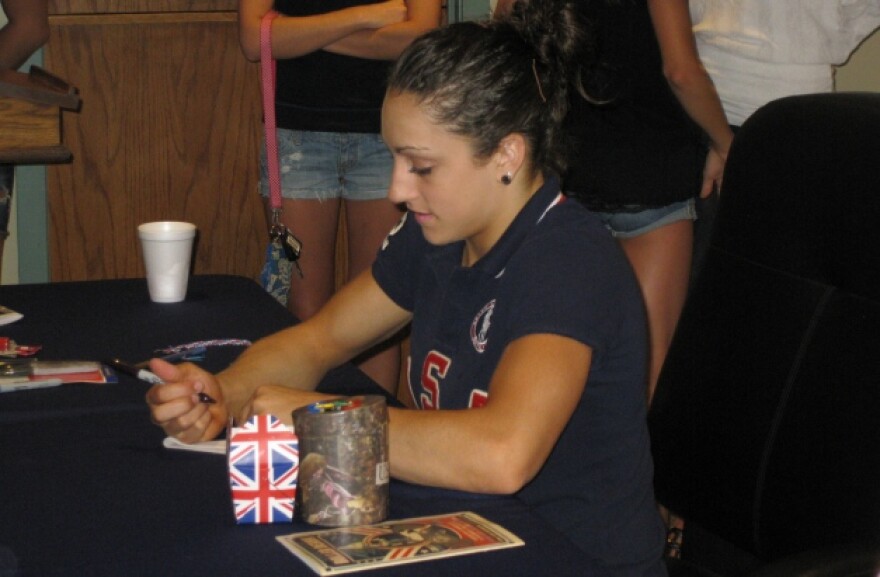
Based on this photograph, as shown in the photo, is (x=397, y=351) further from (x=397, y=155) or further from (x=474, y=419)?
(x=474, y=419)

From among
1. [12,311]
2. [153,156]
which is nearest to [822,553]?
[12,311]

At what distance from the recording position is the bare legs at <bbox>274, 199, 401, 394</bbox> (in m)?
2.70

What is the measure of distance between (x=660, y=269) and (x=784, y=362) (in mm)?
1107

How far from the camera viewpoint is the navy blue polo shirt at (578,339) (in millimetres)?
1352

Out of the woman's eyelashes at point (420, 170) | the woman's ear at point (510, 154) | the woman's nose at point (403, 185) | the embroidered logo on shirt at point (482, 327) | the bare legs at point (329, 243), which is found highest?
the woman's ear at point (510, 154)

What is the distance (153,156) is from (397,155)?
1913mm

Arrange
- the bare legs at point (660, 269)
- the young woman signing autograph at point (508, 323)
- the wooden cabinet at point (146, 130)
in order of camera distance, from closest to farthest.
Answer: the young woman signing autograph at point (508, 323) → the bare legs at point (660, 269) → the wooden cabinet at point (146, 130)

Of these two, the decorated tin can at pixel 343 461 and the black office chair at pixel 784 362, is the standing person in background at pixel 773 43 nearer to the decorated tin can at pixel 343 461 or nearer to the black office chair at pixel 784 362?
the black office chair at pixel 784 362

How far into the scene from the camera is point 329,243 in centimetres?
274

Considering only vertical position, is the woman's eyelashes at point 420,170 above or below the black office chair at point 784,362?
above

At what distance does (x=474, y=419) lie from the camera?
1257 mm

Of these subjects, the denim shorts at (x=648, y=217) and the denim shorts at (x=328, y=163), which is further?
the denim shorts at (x=328, y=163)

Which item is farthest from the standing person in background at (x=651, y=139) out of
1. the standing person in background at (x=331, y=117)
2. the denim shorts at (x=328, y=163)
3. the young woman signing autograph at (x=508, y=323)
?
the young woman signing autograph at (x=508, y=323)

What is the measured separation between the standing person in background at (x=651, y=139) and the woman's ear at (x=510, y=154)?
0.88m
